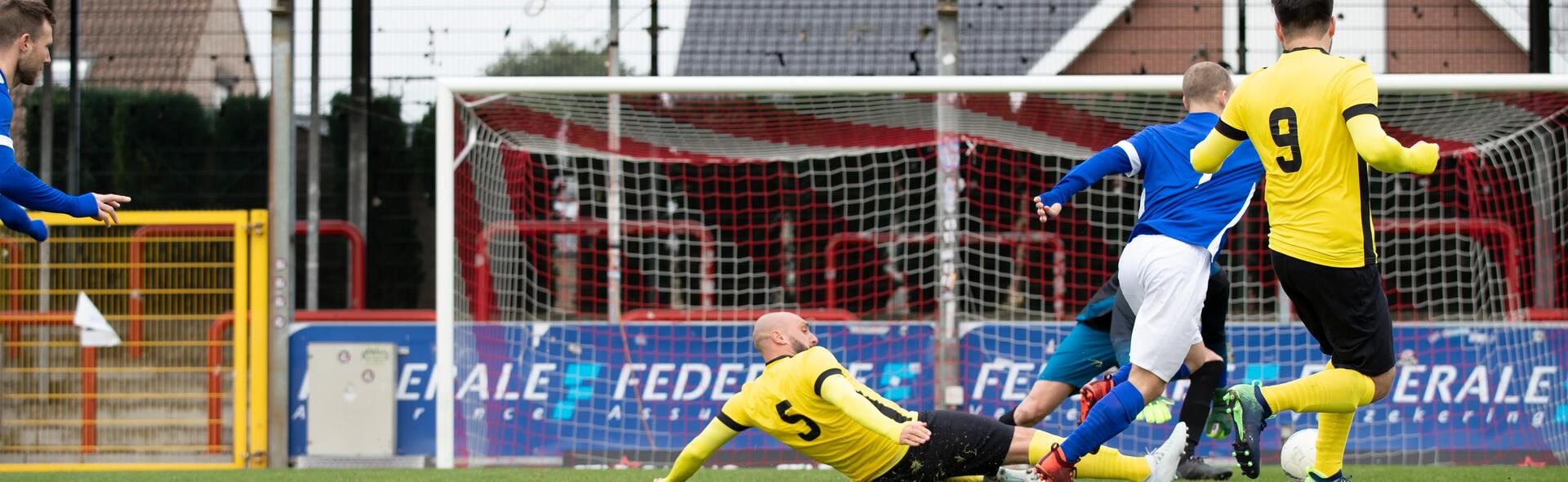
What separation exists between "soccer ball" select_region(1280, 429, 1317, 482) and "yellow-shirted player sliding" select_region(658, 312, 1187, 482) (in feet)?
1.97

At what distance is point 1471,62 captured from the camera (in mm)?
8250

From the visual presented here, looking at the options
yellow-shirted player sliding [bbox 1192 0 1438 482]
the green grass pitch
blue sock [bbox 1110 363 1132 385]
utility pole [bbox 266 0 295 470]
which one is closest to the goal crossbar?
utility pole [bbox 266 0 295 470]

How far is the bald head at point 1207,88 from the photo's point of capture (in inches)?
169

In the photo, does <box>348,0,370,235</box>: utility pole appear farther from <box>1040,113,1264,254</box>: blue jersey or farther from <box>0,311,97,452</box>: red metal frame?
<box>1040,113,1264,254</box>: blue jersey

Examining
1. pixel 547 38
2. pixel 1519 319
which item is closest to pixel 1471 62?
pixel 1519 319

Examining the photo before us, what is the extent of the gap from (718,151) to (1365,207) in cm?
464

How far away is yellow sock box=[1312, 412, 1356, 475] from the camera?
12.6ft

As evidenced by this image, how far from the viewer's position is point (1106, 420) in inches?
149

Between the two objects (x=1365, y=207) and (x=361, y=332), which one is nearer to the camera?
(x=1365, y=207)

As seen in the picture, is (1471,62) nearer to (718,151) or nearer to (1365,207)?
(718,151)

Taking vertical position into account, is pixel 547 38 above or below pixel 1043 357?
above

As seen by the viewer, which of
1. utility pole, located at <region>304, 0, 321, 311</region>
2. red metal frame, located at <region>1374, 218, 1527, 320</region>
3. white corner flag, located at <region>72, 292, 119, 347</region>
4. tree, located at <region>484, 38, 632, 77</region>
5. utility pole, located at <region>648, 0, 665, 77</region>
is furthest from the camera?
tree, located at <region>484, 38, 632, 77</region>

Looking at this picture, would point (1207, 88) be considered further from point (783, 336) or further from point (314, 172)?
point (314, 172)

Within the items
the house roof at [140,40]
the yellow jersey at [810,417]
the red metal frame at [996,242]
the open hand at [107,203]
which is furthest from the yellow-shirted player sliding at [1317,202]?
the house roof at [140,40]
